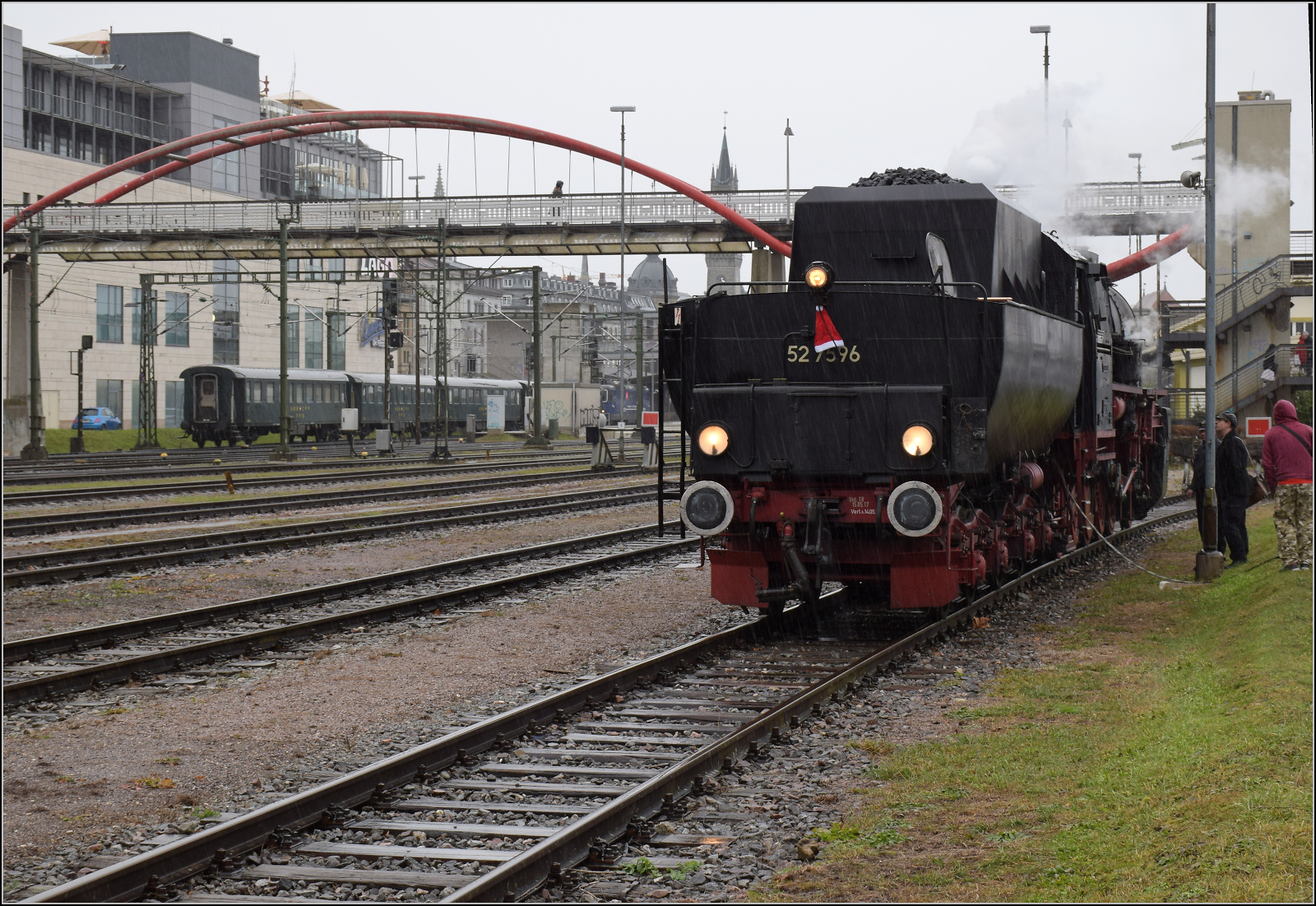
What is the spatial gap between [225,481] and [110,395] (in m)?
40.4

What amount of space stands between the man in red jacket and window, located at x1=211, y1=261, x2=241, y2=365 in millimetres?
62684

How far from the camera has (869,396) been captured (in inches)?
423

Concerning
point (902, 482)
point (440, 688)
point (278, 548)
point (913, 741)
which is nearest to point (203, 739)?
point (440, 688)

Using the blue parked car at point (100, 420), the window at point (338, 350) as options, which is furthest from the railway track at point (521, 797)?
the window at point (338, 350)

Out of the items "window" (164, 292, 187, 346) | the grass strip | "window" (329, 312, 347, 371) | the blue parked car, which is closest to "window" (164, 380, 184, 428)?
"window" (164, 292, 187, 346)

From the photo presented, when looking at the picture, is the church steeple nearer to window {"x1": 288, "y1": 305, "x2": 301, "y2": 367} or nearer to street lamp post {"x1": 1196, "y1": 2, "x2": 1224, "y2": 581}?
window {"x1": 288, "y1": 305, "x2": 301, "y2": 367}

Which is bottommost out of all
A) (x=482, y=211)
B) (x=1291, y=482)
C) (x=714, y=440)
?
(x=1291, y=482)

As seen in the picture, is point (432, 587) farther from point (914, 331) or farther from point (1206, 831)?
point (1206, 831)

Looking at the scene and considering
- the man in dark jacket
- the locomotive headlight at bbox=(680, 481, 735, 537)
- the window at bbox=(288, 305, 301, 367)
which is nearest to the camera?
the locomotive headlight at bbox=(680, 481, 735, 537)

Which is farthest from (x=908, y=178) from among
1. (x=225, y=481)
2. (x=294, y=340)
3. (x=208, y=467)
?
(x=294, y=340)

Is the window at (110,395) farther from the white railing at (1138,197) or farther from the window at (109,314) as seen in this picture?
the white railing at (1138,197)

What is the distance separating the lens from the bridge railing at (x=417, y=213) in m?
45.9

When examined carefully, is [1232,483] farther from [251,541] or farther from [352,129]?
[352,129]

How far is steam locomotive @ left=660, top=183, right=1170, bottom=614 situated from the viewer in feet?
35.1
